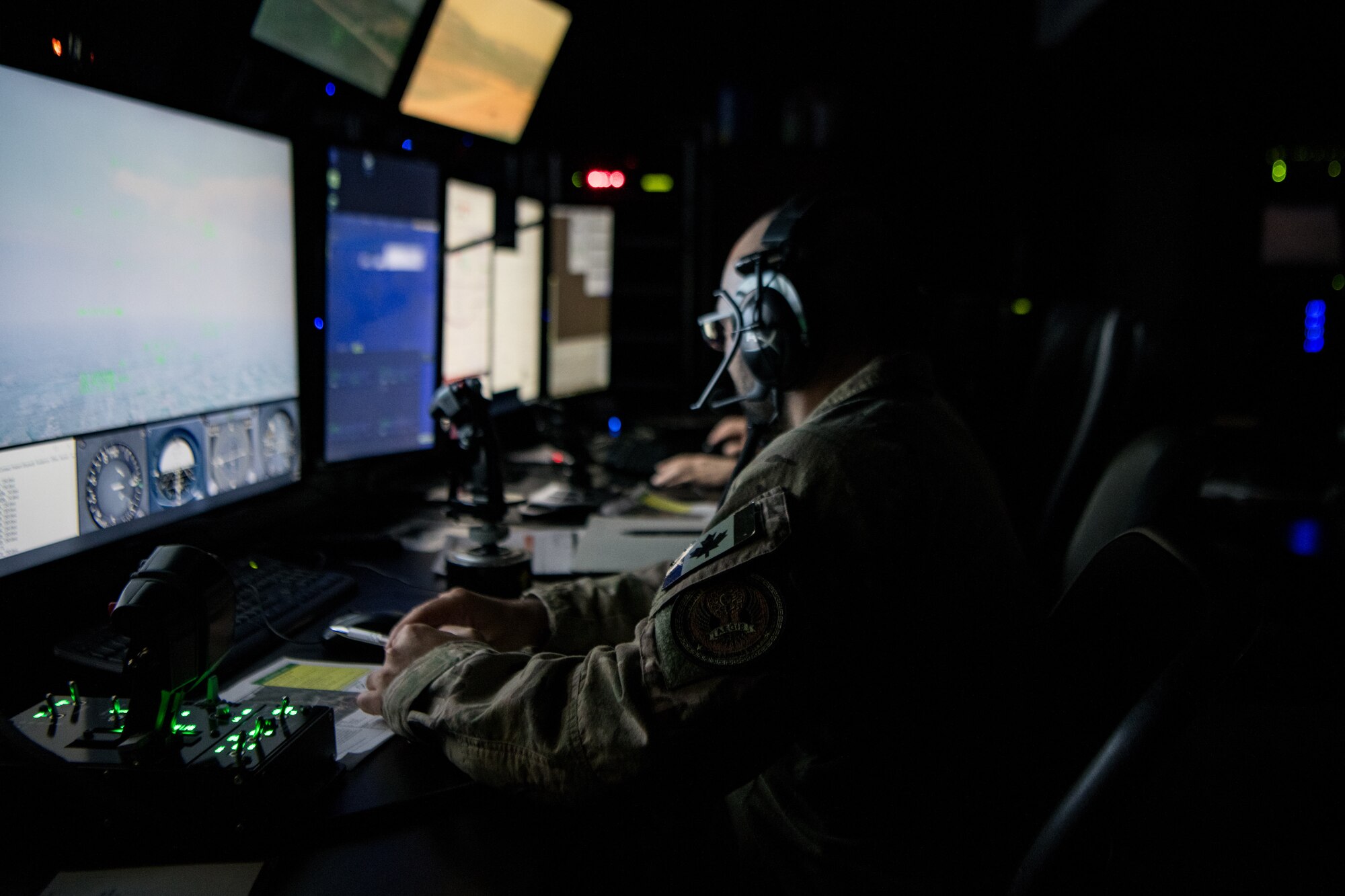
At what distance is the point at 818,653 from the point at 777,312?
1.22 ft

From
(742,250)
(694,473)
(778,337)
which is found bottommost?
(694,473)

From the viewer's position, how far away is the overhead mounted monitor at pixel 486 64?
2.14 m

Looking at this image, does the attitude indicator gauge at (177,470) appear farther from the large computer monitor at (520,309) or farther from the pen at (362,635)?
the large computer monitor at (520,309)

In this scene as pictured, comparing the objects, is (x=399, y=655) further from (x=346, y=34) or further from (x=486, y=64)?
(x=486, y=64)

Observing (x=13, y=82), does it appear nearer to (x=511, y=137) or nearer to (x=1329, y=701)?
(x=511, y=137)

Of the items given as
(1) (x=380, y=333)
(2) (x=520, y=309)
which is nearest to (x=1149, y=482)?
(1) (x=380, y=333)

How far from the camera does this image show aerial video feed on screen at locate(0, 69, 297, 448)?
2.81 ft

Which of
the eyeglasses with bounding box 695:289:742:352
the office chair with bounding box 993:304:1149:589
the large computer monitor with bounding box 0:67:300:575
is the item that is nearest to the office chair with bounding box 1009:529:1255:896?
the eyeglasses with bounding box 695:289:742:352

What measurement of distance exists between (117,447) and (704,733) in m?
0.71

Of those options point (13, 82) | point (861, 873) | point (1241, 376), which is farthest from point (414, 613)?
point (1241, 376)

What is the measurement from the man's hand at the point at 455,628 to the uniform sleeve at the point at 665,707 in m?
0.11

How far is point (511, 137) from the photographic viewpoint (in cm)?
266

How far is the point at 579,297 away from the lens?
102 inches

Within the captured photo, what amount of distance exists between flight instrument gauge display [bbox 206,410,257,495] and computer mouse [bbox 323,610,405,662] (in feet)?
0.84
